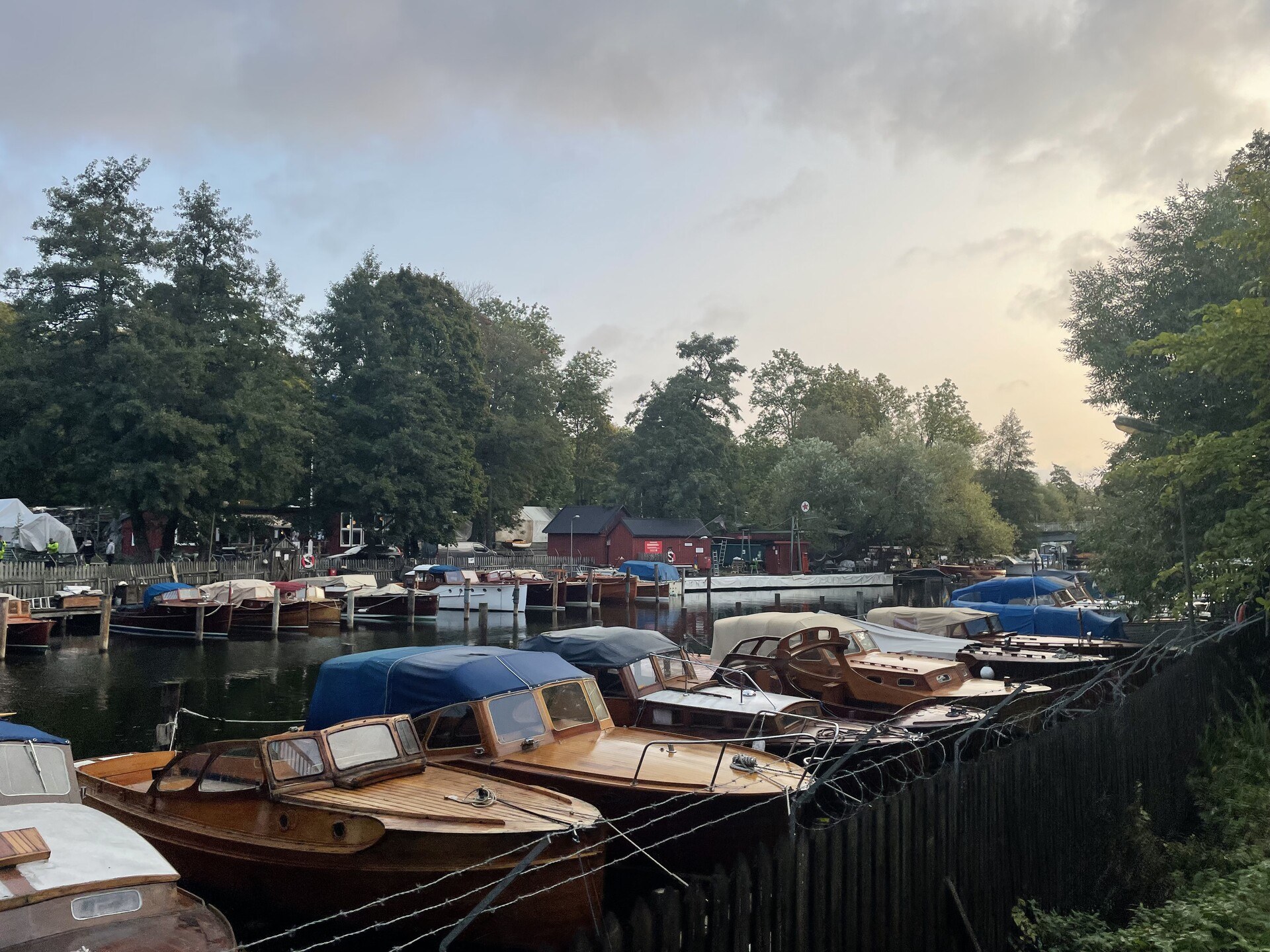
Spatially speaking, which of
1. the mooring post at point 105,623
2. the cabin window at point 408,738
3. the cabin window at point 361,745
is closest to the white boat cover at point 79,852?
the cabin window at point 361,745

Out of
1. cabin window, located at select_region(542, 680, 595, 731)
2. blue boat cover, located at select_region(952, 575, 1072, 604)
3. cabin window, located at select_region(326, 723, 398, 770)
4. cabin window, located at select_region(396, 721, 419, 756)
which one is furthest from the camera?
blue boat cover, located at select_region(952, 575, 1072, 604)

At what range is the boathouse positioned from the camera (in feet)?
230

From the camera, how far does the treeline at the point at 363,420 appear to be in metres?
43.0

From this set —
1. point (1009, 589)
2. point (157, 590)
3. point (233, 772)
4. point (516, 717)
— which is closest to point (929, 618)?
point (1009, 589)

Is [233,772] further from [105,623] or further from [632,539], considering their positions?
[632,539]

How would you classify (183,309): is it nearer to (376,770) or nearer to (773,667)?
(773,667)

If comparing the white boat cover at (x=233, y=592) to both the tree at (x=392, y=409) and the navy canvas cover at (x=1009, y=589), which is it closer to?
the tree at (x=392, y=409)

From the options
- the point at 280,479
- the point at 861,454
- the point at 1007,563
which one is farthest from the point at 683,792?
the point at 1007,563

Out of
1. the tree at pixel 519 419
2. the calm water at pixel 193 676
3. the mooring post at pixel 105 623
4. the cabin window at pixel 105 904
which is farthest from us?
the tree at pixel 519 419

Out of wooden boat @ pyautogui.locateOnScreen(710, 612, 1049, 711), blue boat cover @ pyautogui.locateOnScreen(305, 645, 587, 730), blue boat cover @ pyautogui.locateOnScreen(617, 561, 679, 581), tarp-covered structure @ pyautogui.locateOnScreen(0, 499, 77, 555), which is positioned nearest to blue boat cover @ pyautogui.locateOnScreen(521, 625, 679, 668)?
blue boat cover @ pyautogui.locateOnScreen(305, 645, 587, 730)

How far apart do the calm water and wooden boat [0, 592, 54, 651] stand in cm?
55

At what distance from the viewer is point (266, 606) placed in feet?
130

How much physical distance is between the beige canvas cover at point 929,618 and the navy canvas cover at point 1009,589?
618 centimetres

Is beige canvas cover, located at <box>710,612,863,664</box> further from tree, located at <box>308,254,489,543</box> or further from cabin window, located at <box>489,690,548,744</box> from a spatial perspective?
tree, located at <box>308,254,489,543</box>
